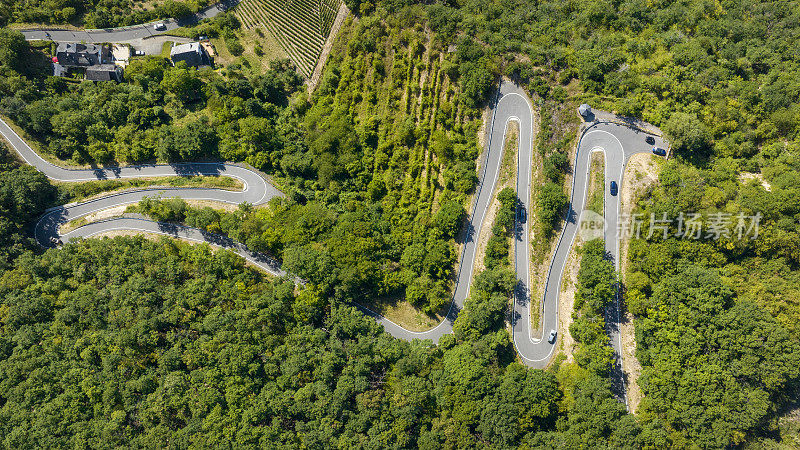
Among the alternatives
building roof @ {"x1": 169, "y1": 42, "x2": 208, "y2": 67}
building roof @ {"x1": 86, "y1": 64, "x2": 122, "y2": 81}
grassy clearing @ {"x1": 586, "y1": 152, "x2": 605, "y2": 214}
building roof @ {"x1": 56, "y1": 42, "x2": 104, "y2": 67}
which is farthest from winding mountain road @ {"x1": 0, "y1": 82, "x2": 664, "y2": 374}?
building roof @ {"x1": 169, "y1": 42, "x2": 208, "y2": 67}

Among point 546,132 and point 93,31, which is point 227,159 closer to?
point 93,31

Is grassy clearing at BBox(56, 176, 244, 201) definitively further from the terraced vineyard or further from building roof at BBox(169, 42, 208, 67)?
the terraced vineyard

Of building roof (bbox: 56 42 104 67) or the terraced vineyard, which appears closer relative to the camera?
building roof (bbox: 56 42 104 67)

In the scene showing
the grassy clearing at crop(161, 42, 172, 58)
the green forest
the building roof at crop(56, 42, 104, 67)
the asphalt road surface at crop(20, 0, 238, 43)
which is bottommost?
the green forest

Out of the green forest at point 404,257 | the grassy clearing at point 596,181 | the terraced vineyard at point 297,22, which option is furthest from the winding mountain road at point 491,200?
the terraced vineyard at point 297,22

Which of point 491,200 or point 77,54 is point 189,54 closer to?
point 77,54

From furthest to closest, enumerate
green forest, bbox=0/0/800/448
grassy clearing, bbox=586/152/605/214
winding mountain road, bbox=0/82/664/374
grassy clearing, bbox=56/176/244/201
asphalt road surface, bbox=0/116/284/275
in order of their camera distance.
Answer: grassy clearing, bbox=56/176/244/201 → asphalt road surface, bbox=0/116/284/275 → winding mountain road, bbox=0/82/664/374 → grassy clearing, bbox=586/152/605/214 → green forest, bbox=0/0/800/448
